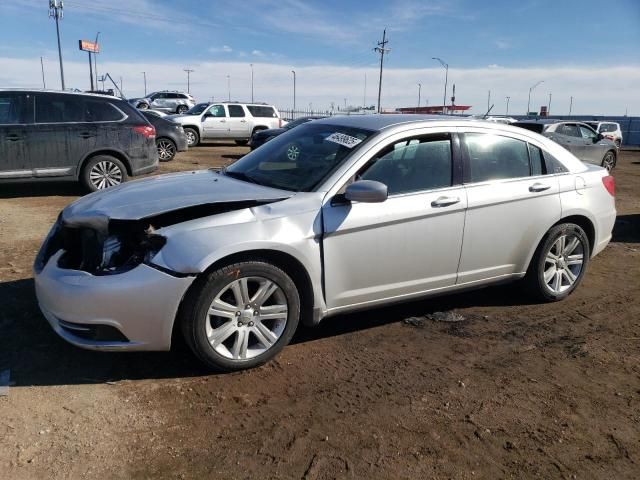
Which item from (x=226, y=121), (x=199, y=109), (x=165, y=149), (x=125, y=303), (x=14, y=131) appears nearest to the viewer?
(x=125, y=303)

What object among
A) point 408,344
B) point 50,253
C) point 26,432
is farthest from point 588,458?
point 50,253

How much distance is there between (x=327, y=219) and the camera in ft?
11.7

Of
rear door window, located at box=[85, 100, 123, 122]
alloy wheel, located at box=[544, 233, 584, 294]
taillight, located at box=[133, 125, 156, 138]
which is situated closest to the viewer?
alloy wheel, located at box=[544, 233, 584, 294]

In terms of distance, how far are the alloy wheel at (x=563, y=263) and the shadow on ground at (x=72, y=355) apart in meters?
1.22

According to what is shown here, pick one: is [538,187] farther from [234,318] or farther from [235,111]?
[235,111]

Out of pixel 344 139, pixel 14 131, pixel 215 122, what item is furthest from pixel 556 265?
pixel 215 122

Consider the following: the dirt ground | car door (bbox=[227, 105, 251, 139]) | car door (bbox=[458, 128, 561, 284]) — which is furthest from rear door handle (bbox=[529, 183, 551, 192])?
car door (bbox=[227, 105, 251, 139])

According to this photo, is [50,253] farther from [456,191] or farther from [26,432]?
[456,191]

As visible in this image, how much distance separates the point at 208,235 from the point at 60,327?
1.08m

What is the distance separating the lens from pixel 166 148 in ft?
46.5

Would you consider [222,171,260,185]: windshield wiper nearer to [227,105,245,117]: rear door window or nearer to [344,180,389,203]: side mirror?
[344,180,389,203]: side mirror

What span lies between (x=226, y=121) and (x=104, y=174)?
12.8 m

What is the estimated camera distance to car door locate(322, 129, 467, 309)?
3629mm

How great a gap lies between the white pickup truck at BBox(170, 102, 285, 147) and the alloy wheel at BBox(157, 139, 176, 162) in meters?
6.44
